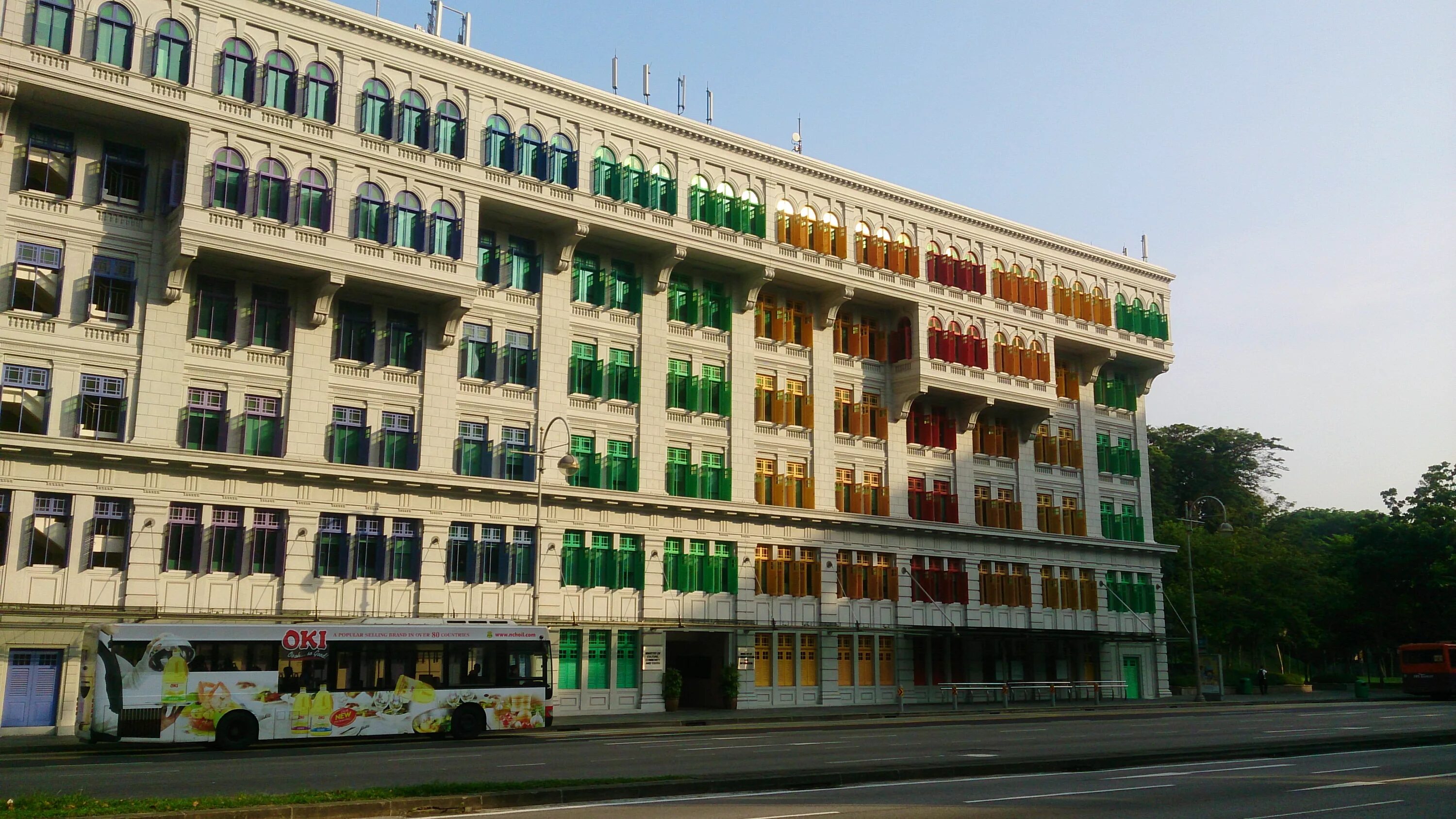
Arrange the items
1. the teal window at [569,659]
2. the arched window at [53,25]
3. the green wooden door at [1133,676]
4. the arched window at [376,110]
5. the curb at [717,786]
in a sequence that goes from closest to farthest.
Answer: the curb at [717,786]
the arched window at [53,25]
the arched window at [376,110]
the teal window at [569,659]
the green wooden door at [1133,676]

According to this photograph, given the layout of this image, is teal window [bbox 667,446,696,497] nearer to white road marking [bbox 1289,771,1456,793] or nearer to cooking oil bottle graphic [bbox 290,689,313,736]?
cooking oil bottle graphic [bbox 290,689,313,736]

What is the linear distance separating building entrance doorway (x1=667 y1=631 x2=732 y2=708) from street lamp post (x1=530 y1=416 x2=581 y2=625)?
23.0 ft

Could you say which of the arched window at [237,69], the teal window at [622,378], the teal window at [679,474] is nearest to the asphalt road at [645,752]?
the teal window at [679,474]

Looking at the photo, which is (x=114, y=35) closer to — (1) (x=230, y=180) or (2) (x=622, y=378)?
(1) (x=230, y=180)

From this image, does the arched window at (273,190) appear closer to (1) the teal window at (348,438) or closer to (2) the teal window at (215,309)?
(2) the teal window at (215,309)

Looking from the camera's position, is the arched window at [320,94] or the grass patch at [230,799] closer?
the grass patch at [230,799]

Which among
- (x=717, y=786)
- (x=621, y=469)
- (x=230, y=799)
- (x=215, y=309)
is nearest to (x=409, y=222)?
(x=215, y=309)

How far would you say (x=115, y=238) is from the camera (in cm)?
3616

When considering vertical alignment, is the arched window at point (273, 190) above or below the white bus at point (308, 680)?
above

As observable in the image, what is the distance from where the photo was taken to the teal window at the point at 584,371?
44562mm

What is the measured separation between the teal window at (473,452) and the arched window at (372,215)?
6.93m

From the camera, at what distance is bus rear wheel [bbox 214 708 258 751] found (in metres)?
28.6

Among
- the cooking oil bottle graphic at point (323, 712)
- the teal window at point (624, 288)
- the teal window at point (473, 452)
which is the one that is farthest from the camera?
the teal window at point (624, 288)

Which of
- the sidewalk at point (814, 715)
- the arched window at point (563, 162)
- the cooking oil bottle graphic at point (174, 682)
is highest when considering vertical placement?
the arched window at point (563, 162)
